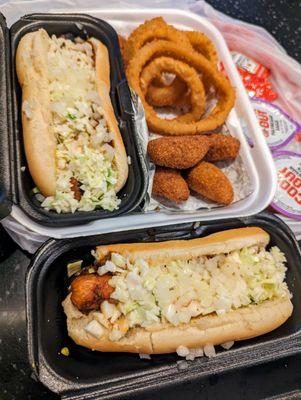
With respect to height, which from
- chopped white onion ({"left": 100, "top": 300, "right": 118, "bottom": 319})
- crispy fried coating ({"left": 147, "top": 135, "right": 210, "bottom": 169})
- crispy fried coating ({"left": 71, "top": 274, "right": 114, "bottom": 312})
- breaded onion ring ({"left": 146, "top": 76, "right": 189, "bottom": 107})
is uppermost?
breaded onion ring ({"left": 146, "top": 76, "right": 189, "bottom": 107})

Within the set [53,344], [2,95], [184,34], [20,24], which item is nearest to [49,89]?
[2,95]

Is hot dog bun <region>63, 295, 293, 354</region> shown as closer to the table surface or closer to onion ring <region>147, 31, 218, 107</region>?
the table surface

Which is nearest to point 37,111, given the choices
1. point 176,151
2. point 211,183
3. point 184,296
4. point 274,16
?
point 176,151

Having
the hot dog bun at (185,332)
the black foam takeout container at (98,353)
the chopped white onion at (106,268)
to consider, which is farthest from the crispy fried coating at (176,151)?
the hot dog bun at (185,332)

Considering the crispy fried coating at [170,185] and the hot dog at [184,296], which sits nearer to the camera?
the hot dog at [184,296]

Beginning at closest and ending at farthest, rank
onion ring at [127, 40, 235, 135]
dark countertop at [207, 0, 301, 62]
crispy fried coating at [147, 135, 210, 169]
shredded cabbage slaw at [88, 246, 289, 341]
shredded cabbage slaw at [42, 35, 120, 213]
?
shredded cabbage slaw at [88, 246, 289, 341] < shredded cabbage slaw at [42, 35, 120, 213] < crispy fried coating at [147, 135, 210, 169] < onion ring at [127, 40, 235, 135] < dark countertop at [207, 0, 301, 62]

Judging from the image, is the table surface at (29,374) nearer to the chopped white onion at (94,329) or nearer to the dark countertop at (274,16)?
the chopped white onion at (94,329)

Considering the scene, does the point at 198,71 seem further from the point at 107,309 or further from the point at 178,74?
the point at 107,309

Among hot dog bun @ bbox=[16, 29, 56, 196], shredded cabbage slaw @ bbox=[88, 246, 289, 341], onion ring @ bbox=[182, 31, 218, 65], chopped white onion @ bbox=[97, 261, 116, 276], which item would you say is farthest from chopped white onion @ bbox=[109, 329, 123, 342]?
onion ring @ bbox=[182, 31, 218, 65]
